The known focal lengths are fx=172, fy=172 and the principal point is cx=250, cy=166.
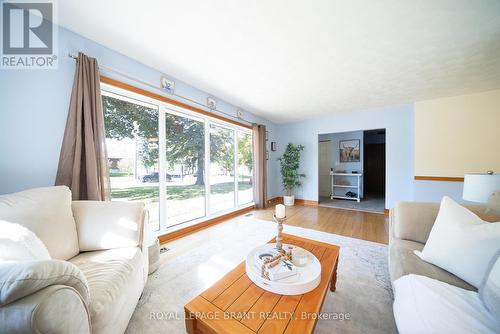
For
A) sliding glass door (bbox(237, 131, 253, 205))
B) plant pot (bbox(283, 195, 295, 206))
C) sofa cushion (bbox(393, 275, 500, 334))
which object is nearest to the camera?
sofa cushion (bbox(393, 275, 500, 334))

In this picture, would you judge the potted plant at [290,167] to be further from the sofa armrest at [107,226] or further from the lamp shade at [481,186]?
the sofa armrest at [107,226]

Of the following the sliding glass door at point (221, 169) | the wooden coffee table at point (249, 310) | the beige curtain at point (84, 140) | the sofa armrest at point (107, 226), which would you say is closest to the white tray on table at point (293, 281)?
the wooden coffee table at point (249, 310)

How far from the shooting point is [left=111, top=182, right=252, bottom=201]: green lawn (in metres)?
2.24

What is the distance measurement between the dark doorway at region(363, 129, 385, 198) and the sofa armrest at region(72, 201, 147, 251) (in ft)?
25.2

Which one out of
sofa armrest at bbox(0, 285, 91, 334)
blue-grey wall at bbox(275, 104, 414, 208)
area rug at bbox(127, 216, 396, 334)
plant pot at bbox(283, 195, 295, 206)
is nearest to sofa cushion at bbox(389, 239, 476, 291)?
area rug at bbox(127, 216, 396, 334)

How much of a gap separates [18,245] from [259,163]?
373cm

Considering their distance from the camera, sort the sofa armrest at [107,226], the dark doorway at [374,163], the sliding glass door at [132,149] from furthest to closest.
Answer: the dark doorway at [374,163], the sliding glass door at [132,149], the sofa armrest at [107,226]

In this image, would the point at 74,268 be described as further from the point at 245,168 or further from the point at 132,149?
the point at 245,168

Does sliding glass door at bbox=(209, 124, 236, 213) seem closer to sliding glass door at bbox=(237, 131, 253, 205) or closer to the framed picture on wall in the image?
sliding glass door at bbox=(237, 131, 253, 205)

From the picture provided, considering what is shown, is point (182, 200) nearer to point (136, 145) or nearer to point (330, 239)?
point (136, 145)

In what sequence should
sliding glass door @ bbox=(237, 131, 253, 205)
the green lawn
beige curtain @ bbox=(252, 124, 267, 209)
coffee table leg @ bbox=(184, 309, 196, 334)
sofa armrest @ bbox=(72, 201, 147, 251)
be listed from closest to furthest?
1. coffee table leg @ bbox=(184, 309, 196, 334)
2. sofa armrest @ bbox=(72, 201, 147, 251)
3. the green lawn
4. sliding glass door @ bbox=(237, 131, 253, 205)
5. beige curtain @ bbox=(252, 124, 267, 209)

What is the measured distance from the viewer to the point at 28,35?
153cm

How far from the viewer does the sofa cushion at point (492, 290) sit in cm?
73

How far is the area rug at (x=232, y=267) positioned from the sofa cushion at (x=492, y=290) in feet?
2.00
